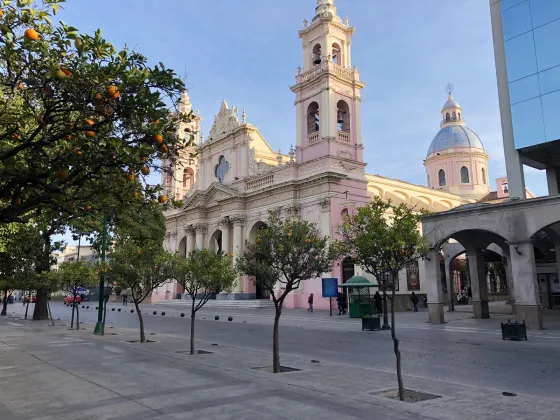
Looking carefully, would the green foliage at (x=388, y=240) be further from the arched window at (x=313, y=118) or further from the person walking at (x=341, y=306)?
the arched window at (x=313, y=118)

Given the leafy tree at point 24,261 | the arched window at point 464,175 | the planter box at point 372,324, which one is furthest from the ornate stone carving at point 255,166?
the arched window at point 464,175

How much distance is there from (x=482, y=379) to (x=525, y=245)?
456 inches

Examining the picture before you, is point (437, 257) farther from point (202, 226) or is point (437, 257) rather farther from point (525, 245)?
point (202, 226)

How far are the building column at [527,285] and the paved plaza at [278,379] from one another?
1994 mm

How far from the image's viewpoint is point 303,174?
41.9 meters

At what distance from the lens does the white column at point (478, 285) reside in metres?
25.0

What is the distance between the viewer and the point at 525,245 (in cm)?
1905

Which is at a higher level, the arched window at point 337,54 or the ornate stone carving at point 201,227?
the arched window at point 337,54

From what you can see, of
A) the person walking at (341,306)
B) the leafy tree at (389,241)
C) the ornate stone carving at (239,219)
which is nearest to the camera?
the leafy tree at (389,241)

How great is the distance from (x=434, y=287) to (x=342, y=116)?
24455 millimetres

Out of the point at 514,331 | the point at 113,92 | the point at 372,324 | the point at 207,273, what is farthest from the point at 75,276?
the point at 113,92

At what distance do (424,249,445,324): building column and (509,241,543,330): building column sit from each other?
12.5 ft

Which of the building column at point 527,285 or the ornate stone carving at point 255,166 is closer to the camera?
the building column at point 527,285

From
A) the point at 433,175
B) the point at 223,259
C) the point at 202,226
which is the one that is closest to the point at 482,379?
the point at 223,259
